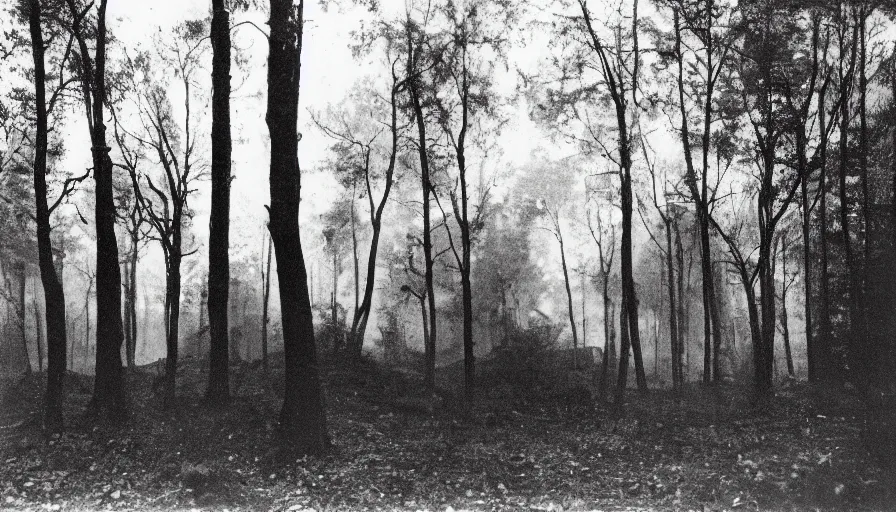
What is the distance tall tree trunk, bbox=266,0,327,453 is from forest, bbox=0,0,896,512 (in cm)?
3

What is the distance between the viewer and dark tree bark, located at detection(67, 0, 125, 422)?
6.00m

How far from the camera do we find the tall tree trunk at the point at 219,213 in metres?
6.14

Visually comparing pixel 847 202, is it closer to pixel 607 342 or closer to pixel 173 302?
pixel 607 342

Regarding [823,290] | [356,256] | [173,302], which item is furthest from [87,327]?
[823,290]

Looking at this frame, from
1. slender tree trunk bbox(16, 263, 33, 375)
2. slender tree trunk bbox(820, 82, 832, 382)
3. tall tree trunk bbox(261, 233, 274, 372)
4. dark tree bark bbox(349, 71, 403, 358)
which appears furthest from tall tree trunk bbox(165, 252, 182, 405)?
slender tree trunk bbox(820, 82, 832, 382)

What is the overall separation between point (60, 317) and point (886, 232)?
978 cm

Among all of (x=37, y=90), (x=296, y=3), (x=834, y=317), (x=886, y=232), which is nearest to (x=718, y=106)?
(x=886, y=232)

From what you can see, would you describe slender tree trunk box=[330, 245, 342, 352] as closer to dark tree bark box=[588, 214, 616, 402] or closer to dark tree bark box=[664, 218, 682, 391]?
dark tree bark box=[588, 214, 616, 402]

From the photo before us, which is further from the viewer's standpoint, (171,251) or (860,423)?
(171,251)

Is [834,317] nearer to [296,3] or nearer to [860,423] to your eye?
[860,423]

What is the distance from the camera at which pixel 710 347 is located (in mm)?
8656

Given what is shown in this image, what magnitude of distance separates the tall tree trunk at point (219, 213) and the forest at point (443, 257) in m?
0.04

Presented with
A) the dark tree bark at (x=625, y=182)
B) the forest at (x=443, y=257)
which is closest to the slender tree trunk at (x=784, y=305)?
the forest at (x=443, y=257)

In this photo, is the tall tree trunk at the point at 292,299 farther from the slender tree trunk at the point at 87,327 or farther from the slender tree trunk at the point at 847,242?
the slender tree trunk at the point at 847,242
